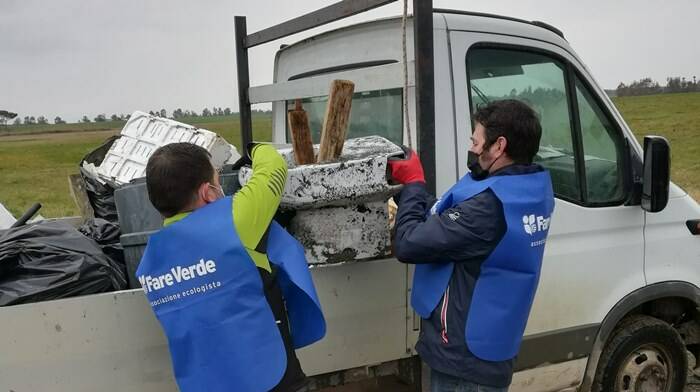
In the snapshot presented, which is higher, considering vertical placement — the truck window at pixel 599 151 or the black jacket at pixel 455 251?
the truck window at pixel 599 151

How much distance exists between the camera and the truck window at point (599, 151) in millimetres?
2918

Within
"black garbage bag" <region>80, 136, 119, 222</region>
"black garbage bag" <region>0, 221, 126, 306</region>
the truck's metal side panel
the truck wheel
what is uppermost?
"black garbage bag" <region>80, 136, 119, 222</region>

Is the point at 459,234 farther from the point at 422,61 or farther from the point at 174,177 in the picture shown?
the point at 174,177

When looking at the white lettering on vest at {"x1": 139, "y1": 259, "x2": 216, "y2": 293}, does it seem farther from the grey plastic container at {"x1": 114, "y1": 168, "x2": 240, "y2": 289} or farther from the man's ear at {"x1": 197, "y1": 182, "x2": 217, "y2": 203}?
the grey plastic container at {"x1": 114, "y1": 168, "x2": 240, "y2": 289}

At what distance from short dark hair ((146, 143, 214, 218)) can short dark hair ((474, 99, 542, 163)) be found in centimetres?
93

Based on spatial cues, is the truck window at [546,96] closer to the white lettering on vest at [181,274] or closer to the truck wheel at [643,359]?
the truck wheel at [643,359]

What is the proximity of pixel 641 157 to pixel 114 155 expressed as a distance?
103 inches

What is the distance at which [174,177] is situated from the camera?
5.62 ft

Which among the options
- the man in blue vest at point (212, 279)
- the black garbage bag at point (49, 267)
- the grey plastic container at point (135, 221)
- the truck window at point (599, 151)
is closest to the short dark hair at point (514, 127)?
the man in blue vest at point (212, 279)

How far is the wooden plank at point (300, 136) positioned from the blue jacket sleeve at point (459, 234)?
485 mm

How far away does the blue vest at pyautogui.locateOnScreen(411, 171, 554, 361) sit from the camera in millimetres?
1927

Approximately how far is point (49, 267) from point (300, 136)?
951 mm

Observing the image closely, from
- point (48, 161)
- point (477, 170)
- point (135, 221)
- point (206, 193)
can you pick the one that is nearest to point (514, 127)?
point (477, 170)

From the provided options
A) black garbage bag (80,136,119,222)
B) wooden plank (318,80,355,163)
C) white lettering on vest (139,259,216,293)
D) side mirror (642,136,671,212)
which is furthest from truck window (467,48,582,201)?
black garbage bag (80,136,119,222)
